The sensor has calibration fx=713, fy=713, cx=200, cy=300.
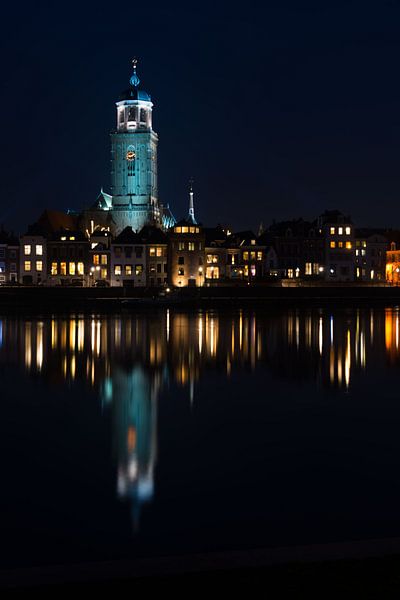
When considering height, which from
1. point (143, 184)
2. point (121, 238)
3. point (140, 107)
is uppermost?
point (140, 107)

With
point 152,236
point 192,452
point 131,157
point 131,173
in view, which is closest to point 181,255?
point 152,236

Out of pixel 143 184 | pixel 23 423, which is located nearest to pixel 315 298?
pixel 143 184

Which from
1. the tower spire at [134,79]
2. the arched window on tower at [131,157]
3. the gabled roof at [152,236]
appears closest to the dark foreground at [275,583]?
the gabled roof at [152,236]

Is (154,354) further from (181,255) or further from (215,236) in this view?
(215,236)

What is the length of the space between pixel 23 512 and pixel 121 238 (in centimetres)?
9228

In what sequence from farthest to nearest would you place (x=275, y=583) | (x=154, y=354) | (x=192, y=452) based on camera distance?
(x=154, y=354)
(x=192, y=452)
(x=275, y=583)

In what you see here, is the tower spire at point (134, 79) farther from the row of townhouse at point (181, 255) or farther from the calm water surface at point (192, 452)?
the calm water surface at point (192, 452)

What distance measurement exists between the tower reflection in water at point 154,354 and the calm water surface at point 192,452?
0.29 ft

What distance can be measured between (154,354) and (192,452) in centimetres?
1787

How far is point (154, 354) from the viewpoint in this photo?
31438mm

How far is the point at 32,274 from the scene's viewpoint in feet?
322

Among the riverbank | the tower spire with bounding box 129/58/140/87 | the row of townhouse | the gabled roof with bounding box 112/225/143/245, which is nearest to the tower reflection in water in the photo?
the riverbank

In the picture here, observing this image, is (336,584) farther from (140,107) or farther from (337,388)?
(140,107)

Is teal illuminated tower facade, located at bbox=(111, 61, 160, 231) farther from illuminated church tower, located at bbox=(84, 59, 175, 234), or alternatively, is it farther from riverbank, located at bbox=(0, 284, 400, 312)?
riverbank, located at bbox=(0, 284, 400, 312)
